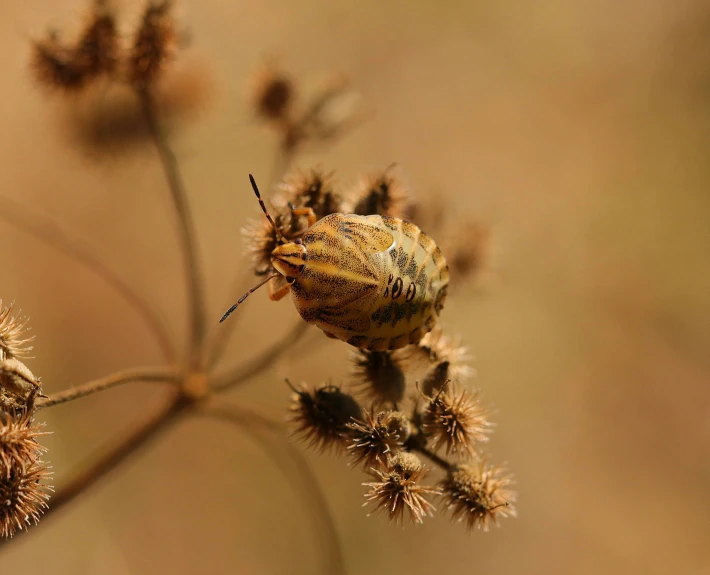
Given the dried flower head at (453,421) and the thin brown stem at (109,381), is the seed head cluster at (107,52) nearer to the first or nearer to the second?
the thin brown stem at (109,381)

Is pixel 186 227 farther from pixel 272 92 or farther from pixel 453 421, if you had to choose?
pixel 453 421

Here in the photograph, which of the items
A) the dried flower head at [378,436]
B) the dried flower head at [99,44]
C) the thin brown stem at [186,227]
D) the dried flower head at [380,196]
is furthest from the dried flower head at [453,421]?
the dried flower head at [99,44]

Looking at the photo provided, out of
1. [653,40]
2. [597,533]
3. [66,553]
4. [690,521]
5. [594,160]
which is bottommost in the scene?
[66,553]

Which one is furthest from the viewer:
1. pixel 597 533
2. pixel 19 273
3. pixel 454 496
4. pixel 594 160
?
pixel 594 160

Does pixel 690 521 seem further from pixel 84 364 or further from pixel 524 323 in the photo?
pixel 84 364

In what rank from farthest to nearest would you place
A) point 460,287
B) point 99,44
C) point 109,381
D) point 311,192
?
point 460,287 → point 99,44 → point 311,192 → point 109,381

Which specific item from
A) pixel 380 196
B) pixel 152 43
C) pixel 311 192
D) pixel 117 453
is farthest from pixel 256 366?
pixel 152 43

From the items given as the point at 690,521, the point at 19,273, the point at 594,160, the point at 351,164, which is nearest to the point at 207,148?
the point at 351,164
